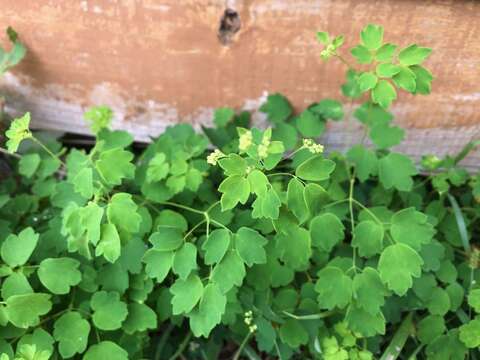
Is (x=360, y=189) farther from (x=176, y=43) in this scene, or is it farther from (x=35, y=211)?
(x=35, y=211)

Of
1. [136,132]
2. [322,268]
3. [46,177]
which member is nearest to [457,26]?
[322,268]

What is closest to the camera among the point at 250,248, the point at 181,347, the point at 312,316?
the point at 250,248

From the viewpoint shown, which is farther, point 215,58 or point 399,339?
point 215,58

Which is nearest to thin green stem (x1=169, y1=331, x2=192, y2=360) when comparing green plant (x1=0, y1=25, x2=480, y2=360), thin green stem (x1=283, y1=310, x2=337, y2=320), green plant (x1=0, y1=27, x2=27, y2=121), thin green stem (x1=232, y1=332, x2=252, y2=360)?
green plant (x1=0, y1=25, x2=480, y2=360)

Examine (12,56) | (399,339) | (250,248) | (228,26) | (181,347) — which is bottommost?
(181,347)

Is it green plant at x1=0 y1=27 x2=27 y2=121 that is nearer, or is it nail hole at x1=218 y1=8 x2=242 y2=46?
nail hole at x1=218 y1=8 x2=242 y2=46

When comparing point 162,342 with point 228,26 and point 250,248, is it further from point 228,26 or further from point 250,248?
point 228,26

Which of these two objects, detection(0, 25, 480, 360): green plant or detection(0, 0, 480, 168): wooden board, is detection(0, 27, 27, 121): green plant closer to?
→ detection(0, 0, 480, 168): wooden board

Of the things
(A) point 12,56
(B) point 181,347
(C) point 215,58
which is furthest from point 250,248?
(A) point 12,56
